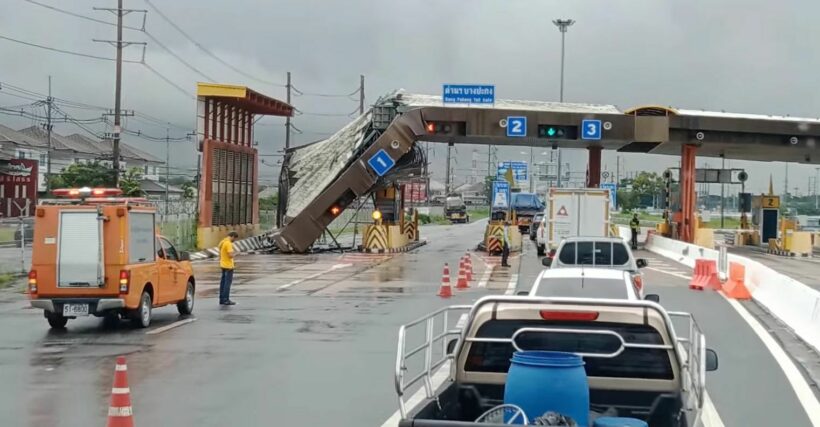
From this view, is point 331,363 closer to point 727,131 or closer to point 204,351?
point 204,351

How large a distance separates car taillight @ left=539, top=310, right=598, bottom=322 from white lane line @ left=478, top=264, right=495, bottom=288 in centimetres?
1950

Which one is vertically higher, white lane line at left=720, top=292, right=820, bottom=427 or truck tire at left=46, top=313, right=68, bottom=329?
white lane line at left=720, top=292, right=820, bottom=427

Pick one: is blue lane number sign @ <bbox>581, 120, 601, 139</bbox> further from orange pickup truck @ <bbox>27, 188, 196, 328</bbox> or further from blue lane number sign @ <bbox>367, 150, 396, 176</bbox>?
orange pickup truck @ <bbox>27, 188, 196, 328</bbox>

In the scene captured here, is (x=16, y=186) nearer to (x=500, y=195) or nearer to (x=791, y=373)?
(x=500, y=195)

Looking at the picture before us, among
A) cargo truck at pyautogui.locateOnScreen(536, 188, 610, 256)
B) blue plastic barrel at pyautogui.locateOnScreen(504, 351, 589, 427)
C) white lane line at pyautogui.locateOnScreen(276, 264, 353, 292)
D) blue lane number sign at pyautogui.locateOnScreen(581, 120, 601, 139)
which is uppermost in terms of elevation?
blue lane number sign at pyautogui.locateOnScreen(581, 120, 601, 139)

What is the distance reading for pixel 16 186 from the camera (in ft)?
211

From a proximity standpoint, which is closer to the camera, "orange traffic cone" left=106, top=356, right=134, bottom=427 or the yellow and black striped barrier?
"orange traffic cone" left=106, top=356, right=134, bottom=427

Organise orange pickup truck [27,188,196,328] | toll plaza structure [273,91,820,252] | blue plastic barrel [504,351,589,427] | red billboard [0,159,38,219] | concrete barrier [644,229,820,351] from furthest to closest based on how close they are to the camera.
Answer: red billboard [0,159,38,219] < toll plaza structure [273,91,820,252] < orange pickup truck [27,188,196,328] < concrete barrier [644,229,820,351] < blue plastic barrel [504,351,589,427]

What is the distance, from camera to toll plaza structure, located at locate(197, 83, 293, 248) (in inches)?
1655

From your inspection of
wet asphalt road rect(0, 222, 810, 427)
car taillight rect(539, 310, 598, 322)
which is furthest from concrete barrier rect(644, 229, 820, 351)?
car taillight rect(539, 310, 598, 322)

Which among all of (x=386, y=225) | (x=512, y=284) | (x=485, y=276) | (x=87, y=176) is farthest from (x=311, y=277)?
(x=87, y=176)

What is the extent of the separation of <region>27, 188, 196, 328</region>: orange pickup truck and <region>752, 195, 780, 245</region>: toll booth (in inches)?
1591

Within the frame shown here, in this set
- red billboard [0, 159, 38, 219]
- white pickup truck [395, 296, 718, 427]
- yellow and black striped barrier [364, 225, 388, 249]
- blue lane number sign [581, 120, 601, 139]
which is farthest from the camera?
red billboard [0, 159, 38, 219]

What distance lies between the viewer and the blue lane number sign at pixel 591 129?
40.5 metres
